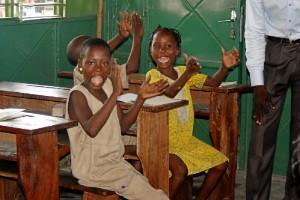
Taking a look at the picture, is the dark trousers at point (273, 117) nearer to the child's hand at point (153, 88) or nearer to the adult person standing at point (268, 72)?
the adult person standing at point (268, 72)

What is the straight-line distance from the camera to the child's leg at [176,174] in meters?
4.95

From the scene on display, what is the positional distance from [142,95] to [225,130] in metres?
1.38

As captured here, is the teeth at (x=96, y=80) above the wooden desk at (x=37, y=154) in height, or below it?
above

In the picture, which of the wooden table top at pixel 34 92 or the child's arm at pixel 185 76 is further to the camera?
the wooden table top at pixel 34 92

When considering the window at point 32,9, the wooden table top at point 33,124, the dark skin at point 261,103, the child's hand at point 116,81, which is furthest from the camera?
the window at point 32,9

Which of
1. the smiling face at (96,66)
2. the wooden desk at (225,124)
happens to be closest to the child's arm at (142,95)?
the smiling face at (96,66)

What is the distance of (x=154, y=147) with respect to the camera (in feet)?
15.4

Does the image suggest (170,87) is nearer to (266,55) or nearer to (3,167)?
(266,55)

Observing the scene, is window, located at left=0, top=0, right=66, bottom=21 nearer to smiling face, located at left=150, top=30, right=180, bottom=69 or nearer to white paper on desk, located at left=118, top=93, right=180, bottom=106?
smiling face, located at left=150, top=30, right=180, bottom=69

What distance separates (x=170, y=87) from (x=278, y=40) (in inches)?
33.9

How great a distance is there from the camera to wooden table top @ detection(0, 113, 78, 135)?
158 inches

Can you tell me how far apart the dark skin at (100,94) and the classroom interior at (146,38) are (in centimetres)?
181

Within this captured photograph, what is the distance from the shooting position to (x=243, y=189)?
6.39 meters

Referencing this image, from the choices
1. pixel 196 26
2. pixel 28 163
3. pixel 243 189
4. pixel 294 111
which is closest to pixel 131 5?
pixel 196 26
